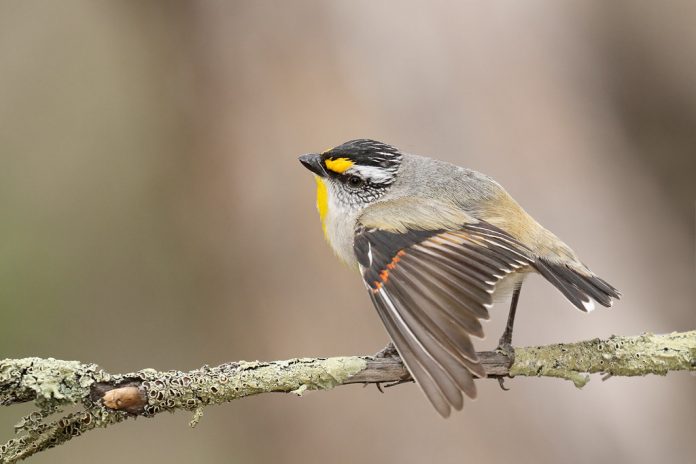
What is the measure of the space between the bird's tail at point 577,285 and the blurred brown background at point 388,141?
1786 millimetres

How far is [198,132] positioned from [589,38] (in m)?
3.90

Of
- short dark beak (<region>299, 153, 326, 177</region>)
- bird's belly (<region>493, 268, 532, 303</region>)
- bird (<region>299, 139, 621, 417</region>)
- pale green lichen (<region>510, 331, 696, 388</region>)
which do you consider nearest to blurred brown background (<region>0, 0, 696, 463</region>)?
bird's belly (<region>493, 268, 532, 303</region>)

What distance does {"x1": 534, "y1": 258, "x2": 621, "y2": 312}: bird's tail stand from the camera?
445 centimetres

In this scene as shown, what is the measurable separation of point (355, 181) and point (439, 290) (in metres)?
1.51

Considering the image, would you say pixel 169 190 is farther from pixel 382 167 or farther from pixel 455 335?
pixel 455 335

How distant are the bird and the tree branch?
0.23m

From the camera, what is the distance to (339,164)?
547 cm

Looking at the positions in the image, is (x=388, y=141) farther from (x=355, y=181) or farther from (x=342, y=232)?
(x=342, y=232)

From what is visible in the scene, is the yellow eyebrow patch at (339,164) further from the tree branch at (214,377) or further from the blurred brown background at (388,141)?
the blurred brown background at (388,141)

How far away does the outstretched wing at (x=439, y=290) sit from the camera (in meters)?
3.69

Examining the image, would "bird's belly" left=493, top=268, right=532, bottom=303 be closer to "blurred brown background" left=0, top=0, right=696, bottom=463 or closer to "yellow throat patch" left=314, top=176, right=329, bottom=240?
"yellow throat patch" left=314, top=176, right=329, bottom=240

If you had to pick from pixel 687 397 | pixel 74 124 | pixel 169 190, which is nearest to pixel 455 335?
pixel 687 397

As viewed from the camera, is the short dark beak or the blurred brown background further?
the blurred brown background

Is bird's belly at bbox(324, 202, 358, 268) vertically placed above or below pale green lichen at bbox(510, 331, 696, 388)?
above
